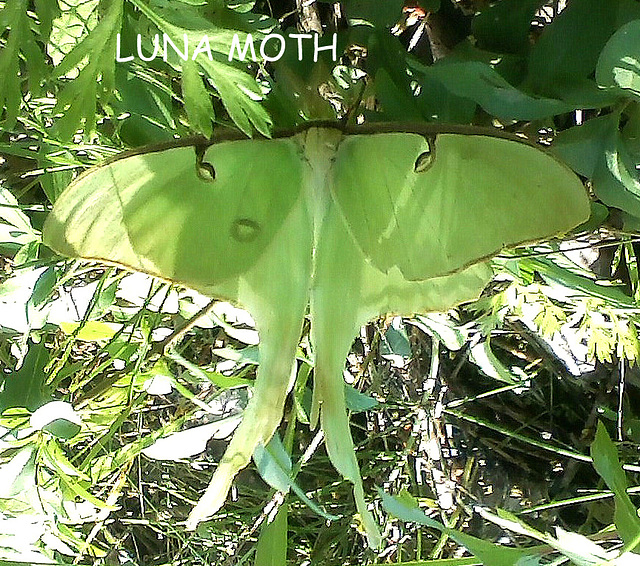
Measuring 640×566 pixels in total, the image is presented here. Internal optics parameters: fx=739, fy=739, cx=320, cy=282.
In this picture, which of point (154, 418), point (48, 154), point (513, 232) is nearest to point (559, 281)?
point (513, 232)

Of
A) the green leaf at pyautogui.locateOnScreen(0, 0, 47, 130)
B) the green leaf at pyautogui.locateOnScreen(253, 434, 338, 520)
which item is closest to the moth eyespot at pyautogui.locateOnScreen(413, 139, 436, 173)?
the green leaf at pyautogui.locateOnScreen(0, 0, 47, 130)

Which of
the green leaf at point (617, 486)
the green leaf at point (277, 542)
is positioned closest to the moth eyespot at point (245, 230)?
the green leaf at point (277, 542)

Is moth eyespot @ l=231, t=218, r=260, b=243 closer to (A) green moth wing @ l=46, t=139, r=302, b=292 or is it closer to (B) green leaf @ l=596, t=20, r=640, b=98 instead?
(A) green moth wing @ l=46, t=139, r=302, b=292

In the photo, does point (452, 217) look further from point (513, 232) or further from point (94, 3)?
point (94, 3)

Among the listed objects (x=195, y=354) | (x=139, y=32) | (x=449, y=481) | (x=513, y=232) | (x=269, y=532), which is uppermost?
(x=139, y=32)

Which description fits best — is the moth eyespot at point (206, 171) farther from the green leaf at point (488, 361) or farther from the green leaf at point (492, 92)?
the green leaf at point (488, 361)

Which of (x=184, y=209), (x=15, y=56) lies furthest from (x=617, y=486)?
(x=15, y=56)
